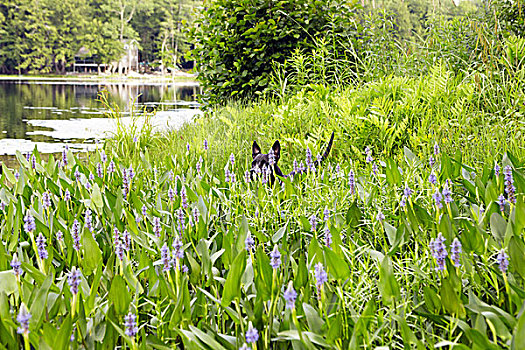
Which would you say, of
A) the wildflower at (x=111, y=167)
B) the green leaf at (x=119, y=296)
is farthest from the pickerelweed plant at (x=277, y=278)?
the wildflower at (x=111, y=167)

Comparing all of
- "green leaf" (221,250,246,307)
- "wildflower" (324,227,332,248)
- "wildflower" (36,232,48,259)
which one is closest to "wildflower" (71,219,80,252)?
"wildflower" (36,232,48,259)

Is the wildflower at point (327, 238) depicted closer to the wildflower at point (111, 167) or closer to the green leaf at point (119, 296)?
the green leaf at point (119, 296)

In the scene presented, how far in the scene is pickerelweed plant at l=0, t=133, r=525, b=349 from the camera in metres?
1.18

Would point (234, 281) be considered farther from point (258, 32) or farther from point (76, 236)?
point (258, 32)

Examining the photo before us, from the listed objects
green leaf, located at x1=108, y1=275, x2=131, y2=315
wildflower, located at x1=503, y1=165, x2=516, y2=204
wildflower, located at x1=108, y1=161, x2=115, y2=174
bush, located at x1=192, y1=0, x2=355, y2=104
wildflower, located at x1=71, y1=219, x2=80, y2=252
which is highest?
bush, located at x1=192, y1=0, x2=355, y2=104

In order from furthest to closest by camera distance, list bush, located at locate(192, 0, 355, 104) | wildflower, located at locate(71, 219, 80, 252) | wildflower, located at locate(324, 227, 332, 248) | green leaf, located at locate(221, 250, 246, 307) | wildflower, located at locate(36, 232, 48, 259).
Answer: bush, located at locate(192, 0, 355, 104), wildflower, located at locate(71, 219, 80, 252), wildflower, located at locate(324, 227, 332, 248), wildflower, located at locate(36, 232, 48, 259), green leaf, located at locate(221, 250, 246, 307)

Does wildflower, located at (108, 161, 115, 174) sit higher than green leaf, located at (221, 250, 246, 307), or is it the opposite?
wildflower, located at (108, 161, 115, 174)

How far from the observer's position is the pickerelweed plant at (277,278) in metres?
1.18

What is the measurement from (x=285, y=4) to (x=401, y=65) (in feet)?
6.22

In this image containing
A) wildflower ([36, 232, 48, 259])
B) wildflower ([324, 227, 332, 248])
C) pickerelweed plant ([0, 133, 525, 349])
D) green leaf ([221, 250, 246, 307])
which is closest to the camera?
pickerelweed plant ([0, 133, 525, 349])

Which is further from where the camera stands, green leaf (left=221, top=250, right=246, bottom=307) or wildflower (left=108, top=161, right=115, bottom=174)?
wildflower (left=108, top=161, right=115, bottom=174)

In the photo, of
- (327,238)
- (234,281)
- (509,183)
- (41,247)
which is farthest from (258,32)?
(234,281)

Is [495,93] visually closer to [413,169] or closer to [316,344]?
[413,169]

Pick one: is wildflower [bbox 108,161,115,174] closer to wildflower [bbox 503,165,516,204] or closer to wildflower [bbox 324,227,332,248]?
wildflower [bbox 324,227,332,248]
